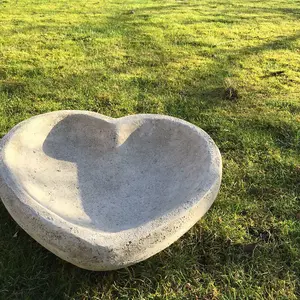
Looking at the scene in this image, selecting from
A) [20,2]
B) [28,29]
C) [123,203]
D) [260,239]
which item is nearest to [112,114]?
[123,203]

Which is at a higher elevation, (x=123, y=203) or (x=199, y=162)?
(x=199, y=162)

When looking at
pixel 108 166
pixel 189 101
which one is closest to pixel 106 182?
pixel 108 166

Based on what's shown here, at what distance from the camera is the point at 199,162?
2.48 m

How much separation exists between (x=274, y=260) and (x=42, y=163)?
1.48 m

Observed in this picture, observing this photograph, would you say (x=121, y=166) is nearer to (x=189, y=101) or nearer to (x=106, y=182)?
(x=106, y=182)

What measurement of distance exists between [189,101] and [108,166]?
1.55 m

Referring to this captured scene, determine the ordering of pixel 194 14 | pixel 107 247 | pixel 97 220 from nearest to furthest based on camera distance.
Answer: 1. pixel 107 247
2. pixel 97 220
3. pixel 194 14

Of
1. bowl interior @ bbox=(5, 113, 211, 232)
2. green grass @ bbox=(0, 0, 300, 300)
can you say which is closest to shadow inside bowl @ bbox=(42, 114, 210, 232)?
bowl interior @ bbox=(5, 113, 211, 232)

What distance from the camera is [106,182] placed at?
2699 millimetres

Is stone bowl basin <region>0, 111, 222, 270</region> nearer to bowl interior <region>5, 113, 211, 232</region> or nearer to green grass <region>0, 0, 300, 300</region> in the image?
bowl interior <region>5, 113, 211, 232</region>

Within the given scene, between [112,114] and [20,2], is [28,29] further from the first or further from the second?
[112,114]

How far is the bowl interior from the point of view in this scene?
7.74 feet

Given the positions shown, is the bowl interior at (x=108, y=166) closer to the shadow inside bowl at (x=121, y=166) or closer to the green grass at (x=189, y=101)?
the shadow inside bowl at (x=121, y=166)

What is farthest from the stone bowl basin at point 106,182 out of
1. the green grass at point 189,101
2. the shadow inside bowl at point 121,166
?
the green grass at point 189,101
